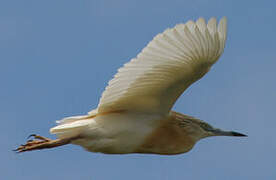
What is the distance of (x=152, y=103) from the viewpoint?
1270 centimetres

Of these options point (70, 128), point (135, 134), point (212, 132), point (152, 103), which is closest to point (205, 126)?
point (212, 132)

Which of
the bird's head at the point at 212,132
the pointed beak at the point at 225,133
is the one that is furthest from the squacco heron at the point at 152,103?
the pointed beak at the point at 225,133

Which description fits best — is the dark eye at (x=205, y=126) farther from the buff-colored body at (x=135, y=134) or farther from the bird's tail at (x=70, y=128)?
the bird's tail at (x=70, y=128)

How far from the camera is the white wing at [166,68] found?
38.1ft

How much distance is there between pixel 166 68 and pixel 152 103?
896mm

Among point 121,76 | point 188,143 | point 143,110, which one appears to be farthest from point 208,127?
point 121,76

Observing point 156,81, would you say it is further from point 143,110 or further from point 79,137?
point 79,137

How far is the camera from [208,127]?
13727 mm

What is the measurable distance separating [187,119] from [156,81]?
1333mm

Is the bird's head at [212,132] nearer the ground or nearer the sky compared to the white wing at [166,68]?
nearer the ground

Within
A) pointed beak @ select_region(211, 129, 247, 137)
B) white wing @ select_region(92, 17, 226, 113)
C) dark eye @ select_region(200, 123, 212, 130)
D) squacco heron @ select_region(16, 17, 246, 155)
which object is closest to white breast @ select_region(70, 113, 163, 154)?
squacco heron @ select_region(16, 17, 246, 155)

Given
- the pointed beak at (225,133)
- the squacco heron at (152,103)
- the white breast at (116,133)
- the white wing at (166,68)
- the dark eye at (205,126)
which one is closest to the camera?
the white wing at (166,68)

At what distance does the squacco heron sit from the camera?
11719 millimetres

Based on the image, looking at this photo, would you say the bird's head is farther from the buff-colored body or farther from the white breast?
the white breast
